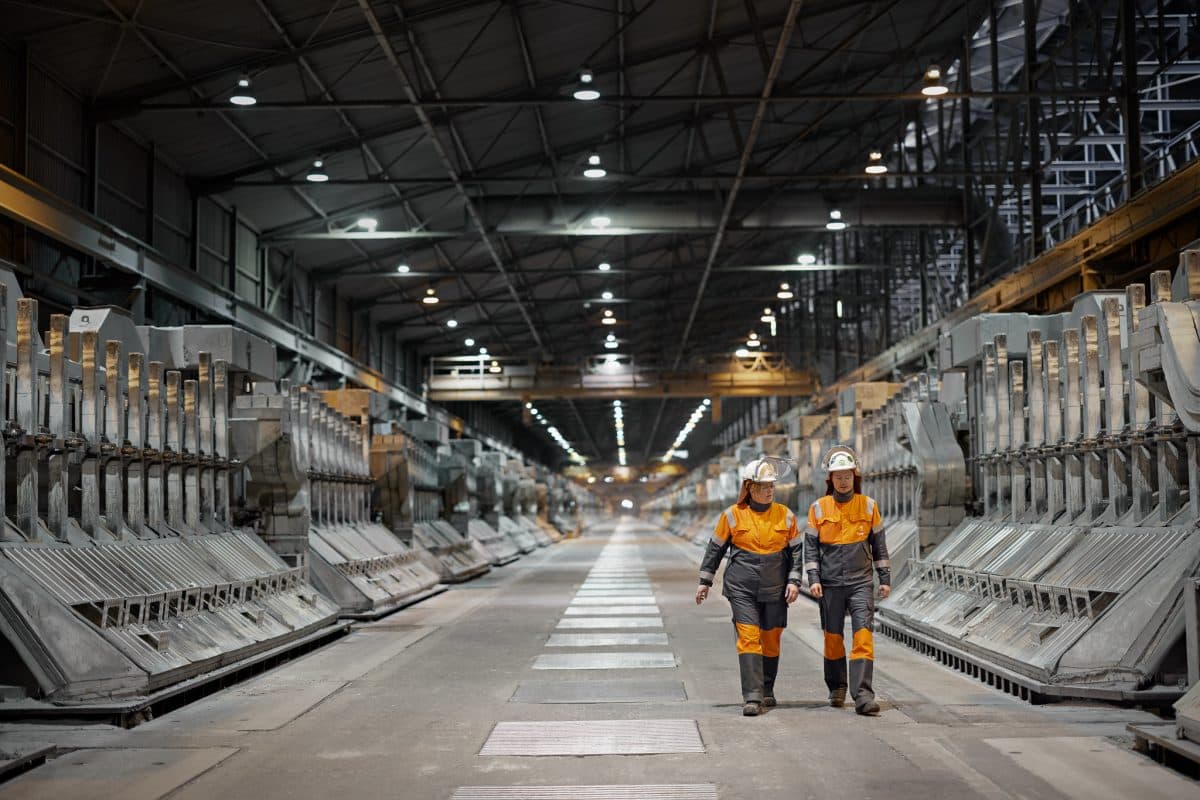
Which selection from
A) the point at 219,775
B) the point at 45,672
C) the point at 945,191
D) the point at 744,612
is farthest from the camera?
the point at 945,191

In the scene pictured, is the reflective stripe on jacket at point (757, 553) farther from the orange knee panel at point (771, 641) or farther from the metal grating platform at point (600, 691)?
the metal grating platform at point (600, 691)

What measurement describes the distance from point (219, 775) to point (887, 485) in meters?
14.0

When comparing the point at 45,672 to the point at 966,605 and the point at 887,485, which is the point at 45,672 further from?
the point at 887,485

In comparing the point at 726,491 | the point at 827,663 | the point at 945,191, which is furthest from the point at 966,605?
the point at 726,491

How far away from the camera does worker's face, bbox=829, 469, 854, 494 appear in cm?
956

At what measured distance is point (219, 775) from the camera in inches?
284

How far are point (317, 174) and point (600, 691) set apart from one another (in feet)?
58.4

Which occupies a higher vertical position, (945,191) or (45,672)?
(945,191)

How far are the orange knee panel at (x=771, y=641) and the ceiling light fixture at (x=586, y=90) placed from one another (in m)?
12.6

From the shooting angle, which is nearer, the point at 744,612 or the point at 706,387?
the point at 744,612

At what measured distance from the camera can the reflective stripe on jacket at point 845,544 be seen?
946 centimetres

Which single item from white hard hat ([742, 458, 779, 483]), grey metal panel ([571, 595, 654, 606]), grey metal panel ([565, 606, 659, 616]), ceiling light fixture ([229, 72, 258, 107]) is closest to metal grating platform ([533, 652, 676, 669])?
white hard hat ([742, 458, 779, 483])

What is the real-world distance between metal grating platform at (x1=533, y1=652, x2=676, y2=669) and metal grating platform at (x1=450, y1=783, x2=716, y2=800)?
540cm

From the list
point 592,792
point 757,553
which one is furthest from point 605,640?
point 592,792
